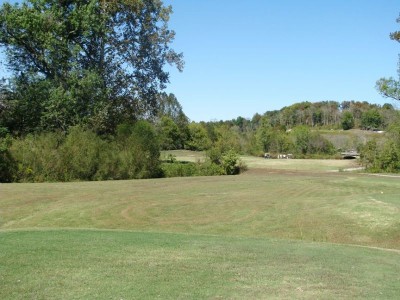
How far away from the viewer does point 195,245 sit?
38.1ft

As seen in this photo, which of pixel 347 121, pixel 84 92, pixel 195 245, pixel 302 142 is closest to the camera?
pixel 195 245

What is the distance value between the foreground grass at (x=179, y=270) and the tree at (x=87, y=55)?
2716 centimetres

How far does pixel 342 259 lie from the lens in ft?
35.5

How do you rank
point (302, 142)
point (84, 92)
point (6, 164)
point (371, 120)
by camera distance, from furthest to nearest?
point (371, 120) < point (302, 142) < point (84, 92) < point (6, 164)

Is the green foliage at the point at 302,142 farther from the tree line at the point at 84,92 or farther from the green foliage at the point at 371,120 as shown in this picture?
the tree line at the point at 84,92

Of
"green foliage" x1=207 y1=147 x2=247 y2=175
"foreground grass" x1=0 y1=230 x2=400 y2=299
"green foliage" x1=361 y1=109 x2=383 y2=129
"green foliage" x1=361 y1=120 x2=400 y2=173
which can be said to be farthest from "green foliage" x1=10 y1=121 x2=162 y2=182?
"green foliage" x1=361 y1=109 x2=383 y2=129

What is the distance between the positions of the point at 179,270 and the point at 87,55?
34901mm

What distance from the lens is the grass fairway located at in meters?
7.36

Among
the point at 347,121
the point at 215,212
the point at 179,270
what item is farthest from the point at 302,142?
the point at 179,270

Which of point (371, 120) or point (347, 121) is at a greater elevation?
point (347, 121)

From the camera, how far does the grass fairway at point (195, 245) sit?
7363mm

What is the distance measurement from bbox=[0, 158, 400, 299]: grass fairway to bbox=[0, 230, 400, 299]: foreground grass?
0.8 inches

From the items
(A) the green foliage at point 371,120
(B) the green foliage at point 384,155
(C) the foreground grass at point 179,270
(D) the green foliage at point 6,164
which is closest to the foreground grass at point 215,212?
(C) the foreground grass at point 179,270

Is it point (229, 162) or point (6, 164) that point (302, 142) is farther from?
point (6, 164)
